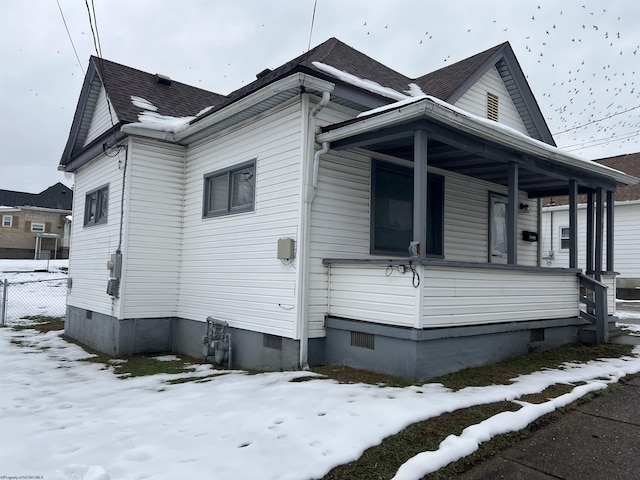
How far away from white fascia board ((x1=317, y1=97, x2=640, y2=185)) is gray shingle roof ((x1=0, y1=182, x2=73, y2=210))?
39.7 m

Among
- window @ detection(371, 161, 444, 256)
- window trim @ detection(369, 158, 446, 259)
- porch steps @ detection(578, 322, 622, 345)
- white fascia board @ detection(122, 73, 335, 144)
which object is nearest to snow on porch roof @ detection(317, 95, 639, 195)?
white fascia board @ detection(122, 73, 335, 144)

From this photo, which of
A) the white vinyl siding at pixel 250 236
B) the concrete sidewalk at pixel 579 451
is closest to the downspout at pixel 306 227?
the white vinyl siding at pixel 250 236

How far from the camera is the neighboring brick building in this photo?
3600cm

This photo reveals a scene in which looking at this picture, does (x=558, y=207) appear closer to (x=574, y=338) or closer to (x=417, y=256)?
(x=574, y=338)

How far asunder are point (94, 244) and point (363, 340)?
7016 millimetres

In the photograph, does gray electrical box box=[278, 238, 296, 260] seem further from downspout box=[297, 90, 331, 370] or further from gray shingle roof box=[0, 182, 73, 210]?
gray shingle roof box=[0, 182, 73, 210]

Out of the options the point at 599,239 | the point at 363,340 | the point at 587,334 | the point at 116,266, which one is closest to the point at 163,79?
the point at 116,266

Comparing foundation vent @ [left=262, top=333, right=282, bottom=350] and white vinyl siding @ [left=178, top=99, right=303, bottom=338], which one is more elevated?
white vinyl siding @ [left=178, top=99, right=303, bottom=338]

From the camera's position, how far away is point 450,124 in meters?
5.61

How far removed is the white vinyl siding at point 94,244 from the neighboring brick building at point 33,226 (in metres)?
26.3

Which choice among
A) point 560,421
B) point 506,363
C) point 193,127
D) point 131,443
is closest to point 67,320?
point 193,127

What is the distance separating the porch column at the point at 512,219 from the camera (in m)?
6.70

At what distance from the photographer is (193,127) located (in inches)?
314

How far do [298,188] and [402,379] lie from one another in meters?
2.83
